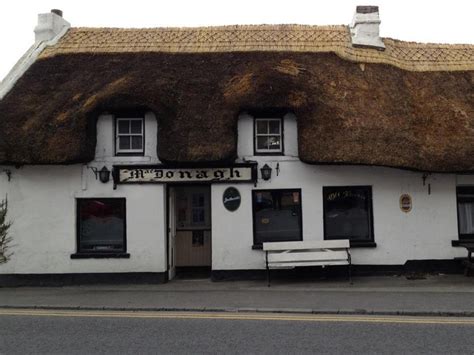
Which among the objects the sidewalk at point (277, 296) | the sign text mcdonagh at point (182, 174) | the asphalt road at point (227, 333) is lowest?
the asphalt road at point (227, 333)

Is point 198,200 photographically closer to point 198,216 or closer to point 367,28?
point 198,216

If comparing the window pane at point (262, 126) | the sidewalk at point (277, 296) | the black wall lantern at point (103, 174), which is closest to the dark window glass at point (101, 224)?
the black wall lantern at point (103, 174)

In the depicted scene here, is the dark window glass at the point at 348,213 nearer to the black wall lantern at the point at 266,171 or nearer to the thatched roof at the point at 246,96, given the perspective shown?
the thatched roof at the point at 246,96

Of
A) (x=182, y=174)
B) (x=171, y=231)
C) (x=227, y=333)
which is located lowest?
(x=227, y=333)

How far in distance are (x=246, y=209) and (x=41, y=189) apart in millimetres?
5380

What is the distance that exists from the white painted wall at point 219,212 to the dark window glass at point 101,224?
0.25 metres

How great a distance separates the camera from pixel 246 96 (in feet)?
41.7

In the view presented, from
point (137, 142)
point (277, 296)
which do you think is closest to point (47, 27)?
point (137, 142)

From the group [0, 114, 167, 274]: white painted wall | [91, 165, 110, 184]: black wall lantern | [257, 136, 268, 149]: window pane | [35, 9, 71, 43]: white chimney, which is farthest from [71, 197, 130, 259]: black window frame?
[35, 9, 71, 43]: white chimney

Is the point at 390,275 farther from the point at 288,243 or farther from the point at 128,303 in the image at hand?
the point at 128,303

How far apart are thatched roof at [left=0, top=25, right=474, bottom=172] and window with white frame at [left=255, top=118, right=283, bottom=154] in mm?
685

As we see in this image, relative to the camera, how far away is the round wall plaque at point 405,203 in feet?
42.5

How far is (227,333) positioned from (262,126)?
688 cm

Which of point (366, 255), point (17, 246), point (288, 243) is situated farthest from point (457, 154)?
point (17, 246)
